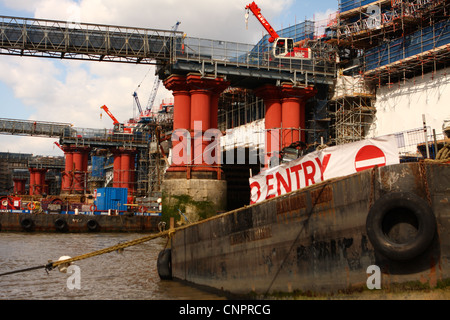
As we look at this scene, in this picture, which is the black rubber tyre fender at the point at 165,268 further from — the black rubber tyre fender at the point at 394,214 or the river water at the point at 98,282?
the black rubber tyre fender at the point at 394,214

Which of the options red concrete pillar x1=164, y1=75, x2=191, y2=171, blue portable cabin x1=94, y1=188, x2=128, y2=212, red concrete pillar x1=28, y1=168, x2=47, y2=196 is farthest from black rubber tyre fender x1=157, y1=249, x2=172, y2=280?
red concrete pillar x1=28, y1=168, x2=47, y2=196

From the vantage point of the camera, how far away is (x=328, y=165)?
46.3 ft

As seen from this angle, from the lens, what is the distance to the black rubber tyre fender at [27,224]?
5797cm

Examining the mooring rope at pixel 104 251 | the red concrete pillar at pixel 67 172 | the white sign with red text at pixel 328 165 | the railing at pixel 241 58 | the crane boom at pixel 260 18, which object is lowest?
the mooring rope at pixel 104 251

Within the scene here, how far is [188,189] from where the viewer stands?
1785 inches

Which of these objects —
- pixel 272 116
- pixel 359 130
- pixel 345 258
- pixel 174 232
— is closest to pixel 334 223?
pixel 345 258

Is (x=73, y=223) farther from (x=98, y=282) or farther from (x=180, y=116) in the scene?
(x=98, y=282)

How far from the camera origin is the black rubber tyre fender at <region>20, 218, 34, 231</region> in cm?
5797

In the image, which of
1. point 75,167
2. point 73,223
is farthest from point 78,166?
point 73,223

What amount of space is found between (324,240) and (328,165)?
2446mm

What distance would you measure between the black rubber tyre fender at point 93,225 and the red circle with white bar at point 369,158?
171 feet

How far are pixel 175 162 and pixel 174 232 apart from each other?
1003 inches

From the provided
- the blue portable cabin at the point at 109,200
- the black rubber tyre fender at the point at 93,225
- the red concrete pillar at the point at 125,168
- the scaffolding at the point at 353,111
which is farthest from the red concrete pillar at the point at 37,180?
the scaffolding at the point at 353,111

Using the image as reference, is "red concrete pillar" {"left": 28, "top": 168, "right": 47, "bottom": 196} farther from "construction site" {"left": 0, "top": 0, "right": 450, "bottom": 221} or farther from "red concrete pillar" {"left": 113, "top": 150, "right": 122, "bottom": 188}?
"construction site" {"left": 0, "top": 0, "right": 450, "bottom": 221}
